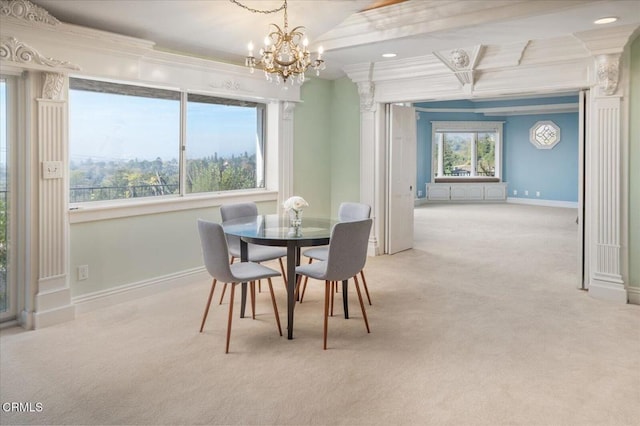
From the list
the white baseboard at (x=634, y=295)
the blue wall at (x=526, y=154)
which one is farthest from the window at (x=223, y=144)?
the blue wall at (x=526, y=154)

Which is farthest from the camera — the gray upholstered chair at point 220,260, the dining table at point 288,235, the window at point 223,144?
the window at point 223,144

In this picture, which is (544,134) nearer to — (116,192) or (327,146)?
(327,146)

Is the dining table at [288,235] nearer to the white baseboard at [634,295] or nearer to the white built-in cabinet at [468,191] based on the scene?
the white baseboard at [634,295]

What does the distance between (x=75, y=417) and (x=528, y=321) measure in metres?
3.14

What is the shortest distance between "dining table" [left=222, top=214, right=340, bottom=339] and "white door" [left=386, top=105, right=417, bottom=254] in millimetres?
2408

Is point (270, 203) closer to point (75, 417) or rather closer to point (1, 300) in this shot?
point (1, 300)

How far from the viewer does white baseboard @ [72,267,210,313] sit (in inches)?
155

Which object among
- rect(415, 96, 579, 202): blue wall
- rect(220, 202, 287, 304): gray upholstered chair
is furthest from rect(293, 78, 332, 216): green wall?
→ rect(415, 96, 579, 202): blue wall

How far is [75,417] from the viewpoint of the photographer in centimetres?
231

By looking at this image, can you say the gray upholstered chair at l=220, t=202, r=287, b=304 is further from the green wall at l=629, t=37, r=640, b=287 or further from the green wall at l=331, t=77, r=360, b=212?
the green wall at l=629, t=37, r=640, b=287

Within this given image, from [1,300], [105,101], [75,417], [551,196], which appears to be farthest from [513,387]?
[551,196]

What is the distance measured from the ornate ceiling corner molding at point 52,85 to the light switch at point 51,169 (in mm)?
476

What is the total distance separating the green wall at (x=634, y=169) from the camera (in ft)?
13.8

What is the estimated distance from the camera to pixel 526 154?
41.9ft
